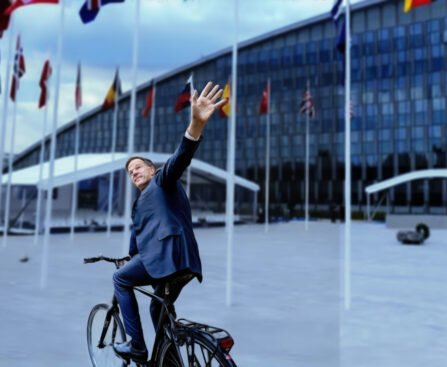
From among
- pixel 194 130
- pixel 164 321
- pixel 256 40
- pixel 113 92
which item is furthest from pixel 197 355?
pixel 256 40

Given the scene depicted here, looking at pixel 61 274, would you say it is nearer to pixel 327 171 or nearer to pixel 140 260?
pixel 140 260

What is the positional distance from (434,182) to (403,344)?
179ft

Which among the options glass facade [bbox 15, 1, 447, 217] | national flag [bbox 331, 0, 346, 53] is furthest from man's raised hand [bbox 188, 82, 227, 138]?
glass facade [bbox 15, 1, 447, 217]

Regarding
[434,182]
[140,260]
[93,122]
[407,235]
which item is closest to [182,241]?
[140,260]

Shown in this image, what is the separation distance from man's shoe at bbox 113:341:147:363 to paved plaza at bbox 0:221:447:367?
1632 millimetres

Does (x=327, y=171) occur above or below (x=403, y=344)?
above

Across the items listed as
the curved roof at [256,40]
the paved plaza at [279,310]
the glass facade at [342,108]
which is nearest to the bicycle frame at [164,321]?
the paved plaza at [279,310]

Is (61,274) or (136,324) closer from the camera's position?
(136,324)

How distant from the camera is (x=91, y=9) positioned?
9789mm

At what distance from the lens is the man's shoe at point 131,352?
3504mm

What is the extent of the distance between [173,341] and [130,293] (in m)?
0.55

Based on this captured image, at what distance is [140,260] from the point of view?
340cm

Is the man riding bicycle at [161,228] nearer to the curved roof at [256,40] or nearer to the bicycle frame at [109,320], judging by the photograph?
the bicycle frame at [109,320]

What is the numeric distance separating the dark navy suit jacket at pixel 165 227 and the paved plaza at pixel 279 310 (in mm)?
2301
